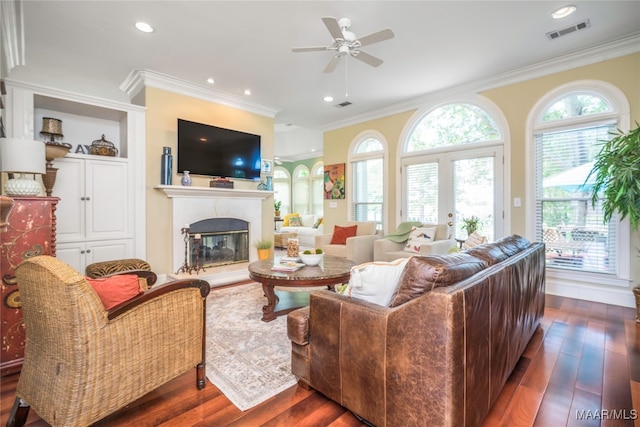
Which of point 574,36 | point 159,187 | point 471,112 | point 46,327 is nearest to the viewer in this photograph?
point 46,327

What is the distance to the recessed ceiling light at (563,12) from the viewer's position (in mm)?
2648

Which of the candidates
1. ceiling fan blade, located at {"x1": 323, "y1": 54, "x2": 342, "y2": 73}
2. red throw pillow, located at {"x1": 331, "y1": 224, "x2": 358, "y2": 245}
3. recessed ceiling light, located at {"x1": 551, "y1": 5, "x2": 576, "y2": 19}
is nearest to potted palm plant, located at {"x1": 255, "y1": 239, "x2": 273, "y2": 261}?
red throw pillow, located at {"x1": 331, "y1": 224, "x2": 358, "y2": 245}

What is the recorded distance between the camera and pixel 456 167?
4543 mm

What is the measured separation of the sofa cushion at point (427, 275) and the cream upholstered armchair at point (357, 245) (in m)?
2.67

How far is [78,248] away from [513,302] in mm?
4205

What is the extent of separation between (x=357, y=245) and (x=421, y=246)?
94 centimetres

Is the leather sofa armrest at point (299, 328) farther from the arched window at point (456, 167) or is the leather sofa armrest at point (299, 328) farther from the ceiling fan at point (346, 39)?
the arched window at point (456, 167)

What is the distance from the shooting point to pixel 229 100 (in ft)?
15.5


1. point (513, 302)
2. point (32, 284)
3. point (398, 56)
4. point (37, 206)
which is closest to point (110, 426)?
point (32, 284)

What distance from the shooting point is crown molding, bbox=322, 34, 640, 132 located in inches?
126

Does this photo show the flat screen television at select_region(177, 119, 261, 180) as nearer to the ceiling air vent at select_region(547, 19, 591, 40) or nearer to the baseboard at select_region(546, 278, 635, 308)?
the ceiling air vent at select_region(547, 19, 591, 40)

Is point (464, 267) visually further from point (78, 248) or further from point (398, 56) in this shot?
point (78, 248)

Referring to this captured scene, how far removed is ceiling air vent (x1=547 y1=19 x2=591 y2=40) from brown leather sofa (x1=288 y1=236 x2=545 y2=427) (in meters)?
2.79

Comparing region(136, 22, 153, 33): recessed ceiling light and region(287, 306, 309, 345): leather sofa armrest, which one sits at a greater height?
region(136, 22, 153, 33): recessed ceiling light
